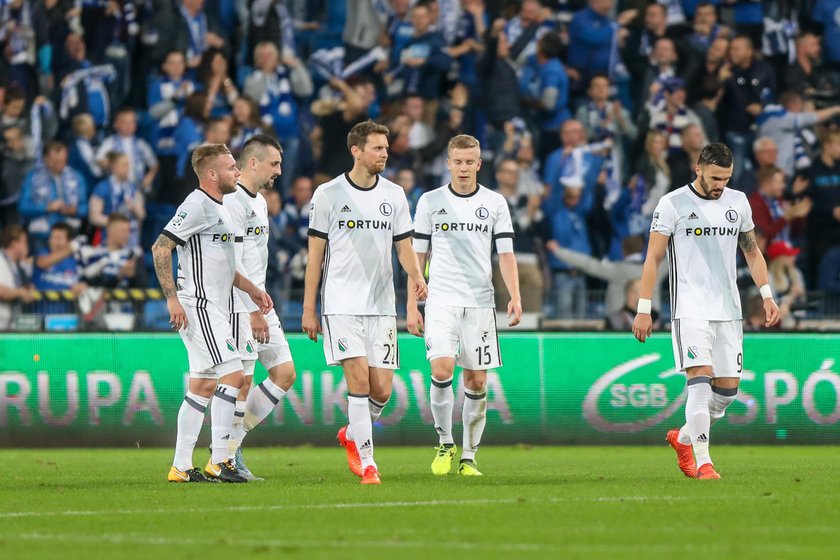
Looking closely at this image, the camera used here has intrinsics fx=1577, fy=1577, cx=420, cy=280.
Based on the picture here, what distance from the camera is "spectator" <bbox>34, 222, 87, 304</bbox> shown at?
770 inches

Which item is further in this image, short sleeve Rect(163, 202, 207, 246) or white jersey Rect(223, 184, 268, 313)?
white jersey Rect(223, 184, 268, 313)

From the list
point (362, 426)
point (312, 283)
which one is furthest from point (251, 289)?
point (362, 426)

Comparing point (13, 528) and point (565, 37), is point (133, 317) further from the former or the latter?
point (13, 528)

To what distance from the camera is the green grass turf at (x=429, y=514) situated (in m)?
7.60

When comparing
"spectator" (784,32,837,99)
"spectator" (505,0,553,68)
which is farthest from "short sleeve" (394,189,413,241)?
"spectator" (784,32,837,99)

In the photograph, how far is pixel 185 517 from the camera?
29.4 ft

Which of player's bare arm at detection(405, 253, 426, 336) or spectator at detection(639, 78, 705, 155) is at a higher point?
spectator at detection(639, 78, 705, 155)

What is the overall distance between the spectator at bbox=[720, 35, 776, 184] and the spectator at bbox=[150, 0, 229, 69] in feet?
23.0

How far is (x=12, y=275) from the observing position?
1897 cm

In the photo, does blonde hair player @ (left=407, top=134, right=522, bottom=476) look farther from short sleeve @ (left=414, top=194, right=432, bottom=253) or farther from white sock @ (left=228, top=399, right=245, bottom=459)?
white sock @ (left=228, top=399, right=245, bottom=459)

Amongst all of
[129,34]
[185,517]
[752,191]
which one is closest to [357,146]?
[185,517]

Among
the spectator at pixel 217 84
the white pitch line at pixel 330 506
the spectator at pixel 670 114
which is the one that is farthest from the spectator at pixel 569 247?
the white pitch line at pixel 330 506

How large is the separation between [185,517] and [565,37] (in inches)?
559

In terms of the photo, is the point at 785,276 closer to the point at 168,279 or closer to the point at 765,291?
the point at 765,291
